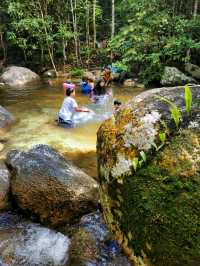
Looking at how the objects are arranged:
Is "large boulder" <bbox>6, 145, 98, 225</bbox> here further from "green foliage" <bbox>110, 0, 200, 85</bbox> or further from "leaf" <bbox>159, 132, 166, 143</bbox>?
"green foliage" <bbox>110, 0, 200, 85</bbox>

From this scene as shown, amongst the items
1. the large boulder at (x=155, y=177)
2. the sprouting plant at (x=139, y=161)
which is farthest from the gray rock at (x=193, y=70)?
the sprouting plant at (x=139, y=161)

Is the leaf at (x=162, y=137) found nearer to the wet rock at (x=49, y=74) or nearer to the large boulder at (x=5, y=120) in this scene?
the large boulder at (x=5, y=120)

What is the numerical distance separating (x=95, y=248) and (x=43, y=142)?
385 cm

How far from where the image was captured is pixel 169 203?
123 inches

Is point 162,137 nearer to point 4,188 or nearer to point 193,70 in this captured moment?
point 4,188

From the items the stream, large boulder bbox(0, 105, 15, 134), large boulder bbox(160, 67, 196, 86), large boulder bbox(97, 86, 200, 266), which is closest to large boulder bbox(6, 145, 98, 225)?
the stream

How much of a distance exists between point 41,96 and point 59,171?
842 centimetres

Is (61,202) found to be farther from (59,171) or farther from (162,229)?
(162,229)

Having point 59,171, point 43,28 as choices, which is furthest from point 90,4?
point 59,171

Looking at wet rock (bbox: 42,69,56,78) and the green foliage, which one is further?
wet rock (bbox: 42,69,56,78)

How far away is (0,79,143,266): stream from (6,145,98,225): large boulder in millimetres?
216

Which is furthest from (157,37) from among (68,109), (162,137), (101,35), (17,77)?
(162,137)

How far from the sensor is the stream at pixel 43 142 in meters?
3.87

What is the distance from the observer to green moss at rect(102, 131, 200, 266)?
3047 mm
